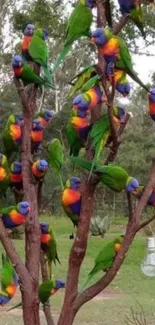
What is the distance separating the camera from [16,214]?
124 cm

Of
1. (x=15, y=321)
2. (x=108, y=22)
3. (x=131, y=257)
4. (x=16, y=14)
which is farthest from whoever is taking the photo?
(x=131, y=257)

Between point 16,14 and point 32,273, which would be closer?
point 32,273

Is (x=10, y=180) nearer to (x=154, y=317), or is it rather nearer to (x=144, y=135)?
(x=154, y=317)

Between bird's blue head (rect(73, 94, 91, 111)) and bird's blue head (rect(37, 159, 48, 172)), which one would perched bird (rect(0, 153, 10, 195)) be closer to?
bird's blue head (rect(37, 159, 48, 172))

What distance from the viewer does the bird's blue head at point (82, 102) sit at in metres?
1.18

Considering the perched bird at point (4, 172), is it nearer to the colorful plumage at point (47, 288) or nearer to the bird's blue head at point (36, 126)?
the bird's blue head at point (36, 126)

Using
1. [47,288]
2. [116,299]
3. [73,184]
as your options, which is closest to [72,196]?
[73,184]

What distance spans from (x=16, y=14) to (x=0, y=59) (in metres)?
5.71

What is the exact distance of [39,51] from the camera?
1.31m

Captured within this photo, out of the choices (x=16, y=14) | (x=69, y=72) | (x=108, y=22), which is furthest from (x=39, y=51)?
(x=69, y=72)

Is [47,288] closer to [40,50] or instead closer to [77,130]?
[77,130]

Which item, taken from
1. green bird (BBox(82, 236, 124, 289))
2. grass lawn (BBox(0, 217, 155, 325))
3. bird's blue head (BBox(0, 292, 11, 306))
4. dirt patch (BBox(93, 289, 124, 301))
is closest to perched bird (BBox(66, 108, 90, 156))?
green bird (BBox(82, 236, 124, 289))

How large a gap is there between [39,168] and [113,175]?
180mm

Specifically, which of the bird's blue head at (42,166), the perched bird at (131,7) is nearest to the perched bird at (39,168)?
the bird's blue head at (42,166)
